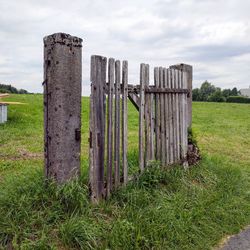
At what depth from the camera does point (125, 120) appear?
13.3 feet

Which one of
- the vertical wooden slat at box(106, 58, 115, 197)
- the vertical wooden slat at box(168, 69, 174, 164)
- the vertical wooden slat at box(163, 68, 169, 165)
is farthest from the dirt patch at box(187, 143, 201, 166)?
the vertical wooden slat at box(106, 58, 115, 197)

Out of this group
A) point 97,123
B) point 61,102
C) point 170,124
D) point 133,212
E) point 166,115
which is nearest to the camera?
point 61,102

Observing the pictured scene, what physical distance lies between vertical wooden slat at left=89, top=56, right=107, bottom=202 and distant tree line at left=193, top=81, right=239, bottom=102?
50952mm

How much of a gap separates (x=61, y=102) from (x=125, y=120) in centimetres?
101

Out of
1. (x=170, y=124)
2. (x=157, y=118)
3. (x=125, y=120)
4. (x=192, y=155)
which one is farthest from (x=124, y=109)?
(x=192, y=155)

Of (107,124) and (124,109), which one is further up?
(124,109)

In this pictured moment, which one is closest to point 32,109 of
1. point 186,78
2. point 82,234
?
point 186,78

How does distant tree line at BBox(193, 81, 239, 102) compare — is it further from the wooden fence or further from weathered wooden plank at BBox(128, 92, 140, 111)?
weathered wooden plank at BBox(128, 92, 140, 111)

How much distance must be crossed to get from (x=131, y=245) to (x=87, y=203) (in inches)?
28.4

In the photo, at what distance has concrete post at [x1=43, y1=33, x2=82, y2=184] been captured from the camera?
3344 millimetres

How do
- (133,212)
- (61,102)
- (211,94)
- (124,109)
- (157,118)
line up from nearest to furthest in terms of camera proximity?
(61,102)
(133,212)
(124,109)
(157,118)
(211,94)

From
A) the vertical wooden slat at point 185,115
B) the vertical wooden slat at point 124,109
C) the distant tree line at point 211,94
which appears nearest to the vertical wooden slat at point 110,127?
the vertical wooden slat at point 124,109

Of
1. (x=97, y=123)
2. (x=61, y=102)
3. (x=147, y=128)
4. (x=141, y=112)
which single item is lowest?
(x=147, y=128)

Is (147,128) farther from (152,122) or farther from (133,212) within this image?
(133,212)
